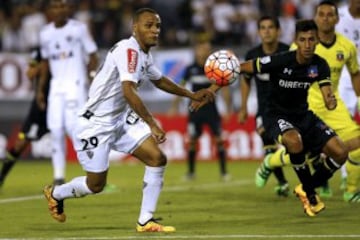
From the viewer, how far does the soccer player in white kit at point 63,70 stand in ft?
53.6

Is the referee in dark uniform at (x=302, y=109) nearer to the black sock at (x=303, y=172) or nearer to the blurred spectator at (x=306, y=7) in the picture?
the black sock at (x=303, y=172)

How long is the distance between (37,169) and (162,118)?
3210 mm

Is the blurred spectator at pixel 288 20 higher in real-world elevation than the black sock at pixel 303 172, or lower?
lower

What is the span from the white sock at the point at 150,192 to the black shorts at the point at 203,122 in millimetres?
8276

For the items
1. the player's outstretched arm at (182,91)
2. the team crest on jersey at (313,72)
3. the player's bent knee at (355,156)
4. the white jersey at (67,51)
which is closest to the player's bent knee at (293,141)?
the team crest on jersey at (313,72)

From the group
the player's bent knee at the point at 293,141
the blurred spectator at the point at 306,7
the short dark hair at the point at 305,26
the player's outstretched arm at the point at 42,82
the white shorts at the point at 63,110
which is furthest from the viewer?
the blurred spectator at the point at 306,7

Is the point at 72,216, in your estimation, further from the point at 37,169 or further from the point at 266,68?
the point at 37,169

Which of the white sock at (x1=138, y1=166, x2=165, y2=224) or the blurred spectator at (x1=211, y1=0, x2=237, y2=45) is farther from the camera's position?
the blurred spectator at (x1=211, y1=0, x2=237, y2=45)

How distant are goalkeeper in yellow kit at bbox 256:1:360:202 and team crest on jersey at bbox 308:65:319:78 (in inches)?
60.6

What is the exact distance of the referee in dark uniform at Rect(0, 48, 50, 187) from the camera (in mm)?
16938

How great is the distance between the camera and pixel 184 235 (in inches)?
422

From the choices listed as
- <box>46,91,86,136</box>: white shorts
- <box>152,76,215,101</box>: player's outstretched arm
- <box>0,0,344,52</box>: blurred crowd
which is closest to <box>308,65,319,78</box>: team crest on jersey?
<box>152,76,215,101</box>: player's outstretched arm

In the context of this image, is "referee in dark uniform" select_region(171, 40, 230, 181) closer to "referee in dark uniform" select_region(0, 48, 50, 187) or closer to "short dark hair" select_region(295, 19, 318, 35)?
"referee in dark uniform" select_region(0, 48, 50, 187)

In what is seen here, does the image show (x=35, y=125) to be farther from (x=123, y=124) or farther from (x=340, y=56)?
(x=123, y=124)
